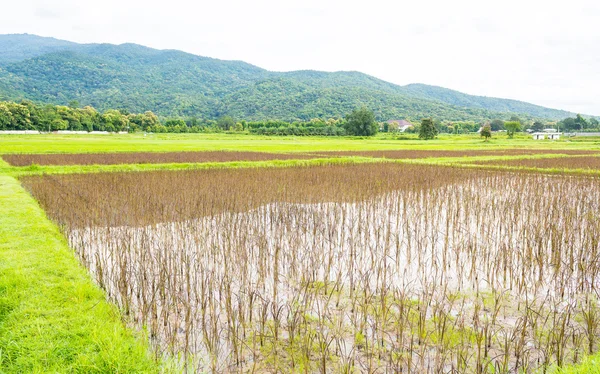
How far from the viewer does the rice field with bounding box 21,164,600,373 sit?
3543 mm

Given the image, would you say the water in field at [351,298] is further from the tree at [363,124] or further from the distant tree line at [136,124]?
the tree at [363,124]

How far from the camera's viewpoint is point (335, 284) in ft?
16.9

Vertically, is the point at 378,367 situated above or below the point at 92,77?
below

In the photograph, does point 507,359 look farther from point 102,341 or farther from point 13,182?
point 13,182

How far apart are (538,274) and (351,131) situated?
77369mm

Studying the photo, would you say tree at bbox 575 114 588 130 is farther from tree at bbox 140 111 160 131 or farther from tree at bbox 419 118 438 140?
tree at bbox 140 111 160 131

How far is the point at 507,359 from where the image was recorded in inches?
129

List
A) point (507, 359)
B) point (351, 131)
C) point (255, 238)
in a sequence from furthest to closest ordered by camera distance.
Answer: point (351, 131) → point (255, 238) → point (507, 359)

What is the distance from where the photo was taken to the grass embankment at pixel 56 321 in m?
3.16

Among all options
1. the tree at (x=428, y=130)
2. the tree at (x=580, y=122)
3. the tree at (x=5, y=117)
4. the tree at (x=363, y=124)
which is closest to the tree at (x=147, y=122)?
the tree at (x=5, y=117)

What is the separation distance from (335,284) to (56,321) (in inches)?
121

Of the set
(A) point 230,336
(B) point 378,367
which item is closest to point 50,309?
(A) point 230,336

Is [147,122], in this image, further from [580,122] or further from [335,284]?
[580,122]

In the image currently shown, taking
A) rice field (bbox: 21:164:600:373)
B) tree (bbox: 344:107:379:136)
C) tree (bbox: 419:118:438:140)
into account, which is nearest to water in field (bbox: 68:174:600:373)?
rice field (bbox: 21:164:600:373)
